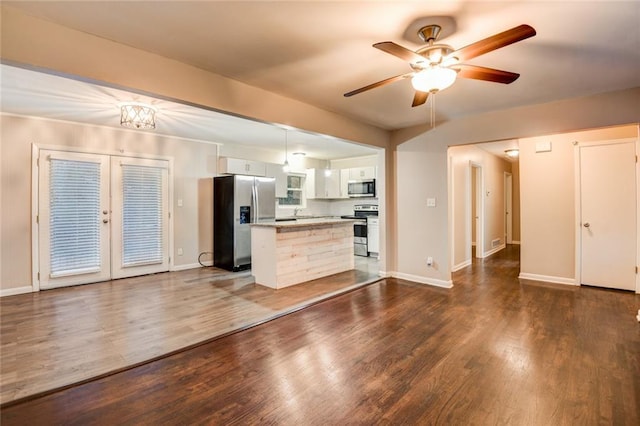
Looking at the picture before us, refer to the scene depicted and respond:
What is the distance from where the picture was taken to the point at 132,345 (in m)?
2.70

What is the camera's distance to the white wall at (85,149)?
4121mm

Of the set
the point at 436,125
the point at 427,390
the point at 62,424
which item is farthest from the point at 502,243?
the point at 62,424

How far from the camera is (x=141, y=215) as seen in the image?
524 cm

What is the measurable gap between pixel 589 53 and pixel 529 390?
8.55ft

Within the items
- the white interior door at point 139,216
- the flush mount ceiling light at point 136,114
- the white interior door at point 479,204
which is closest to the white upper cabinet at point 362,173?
the white interior door at point 479,204

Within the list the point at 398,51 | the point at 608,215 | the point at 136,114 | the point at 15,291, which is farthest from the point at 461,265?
the point at 15,291

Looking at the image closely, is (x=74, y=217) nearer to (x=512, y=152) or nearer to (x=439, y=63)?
(x=439, y=63)

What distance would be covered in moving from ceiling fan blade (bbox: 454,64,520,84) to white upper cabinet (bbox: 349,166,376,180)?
4818mm

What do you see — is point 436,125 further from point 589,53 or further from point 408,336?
point 408,336

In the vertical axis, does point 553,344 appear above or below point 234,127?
below

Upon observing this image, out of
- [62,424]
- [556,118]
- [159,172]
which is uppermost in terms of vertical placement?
[556,118]

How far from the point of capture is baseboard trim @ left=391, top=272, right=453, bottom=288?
4512mm

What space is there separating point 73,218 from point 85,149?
1.07 m

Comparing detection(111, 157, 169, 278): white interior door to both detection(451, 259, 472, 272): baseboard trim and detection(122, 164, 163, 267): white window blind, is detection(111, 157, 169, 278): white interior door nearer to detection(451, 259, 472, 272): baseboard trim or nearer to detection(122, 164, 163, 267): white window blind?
detection(122, 164, 163, 267): white window blind
